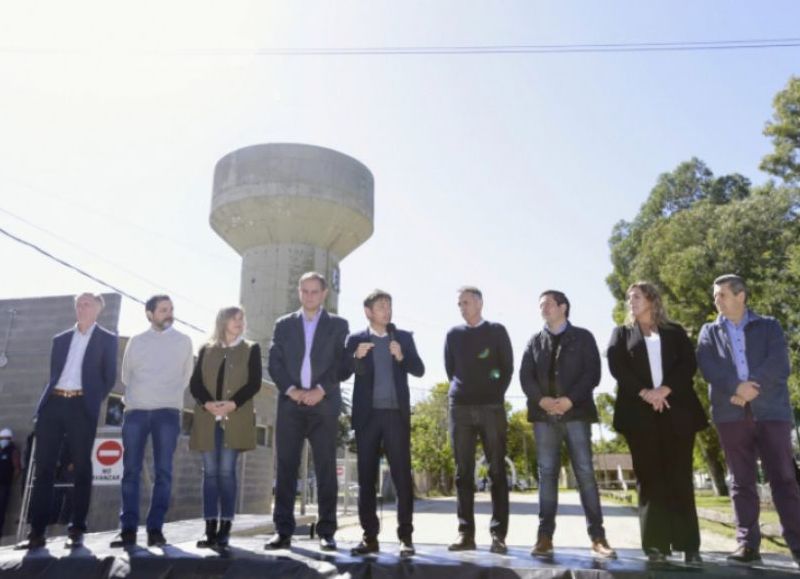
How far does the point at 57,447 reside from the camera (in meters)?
4.43

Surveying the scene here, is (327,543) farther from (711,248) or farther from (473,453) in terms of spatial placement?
(711,248)

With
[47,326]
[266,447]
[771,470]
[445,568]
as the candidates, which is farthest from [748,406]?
[266,447]

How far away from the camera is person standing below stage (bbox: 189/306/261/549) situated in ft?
14.0

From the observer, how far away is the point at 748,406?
13.0 feet

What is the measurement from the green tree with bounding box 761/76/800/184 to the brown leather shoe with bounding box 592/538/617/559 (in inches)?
636

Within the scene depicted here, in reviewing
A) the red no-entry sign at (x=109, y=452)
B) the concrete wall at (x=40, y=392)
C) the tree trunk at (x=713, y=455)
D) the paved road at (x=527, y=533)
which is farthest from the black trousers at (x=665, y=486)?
the tree trunk at (x=713, y=455)

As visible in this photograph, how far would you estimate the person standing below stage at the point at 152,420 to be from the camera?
14.4 ft

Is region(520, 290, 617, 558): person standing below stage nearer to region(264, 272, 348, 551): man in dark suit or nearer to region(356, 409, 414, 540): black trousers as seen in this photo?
region(356, 409, 414, 540): black trousers

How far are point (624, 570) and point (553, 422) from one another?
1.10 m

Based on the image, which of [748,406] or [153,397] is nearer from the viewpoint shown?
[748,406]

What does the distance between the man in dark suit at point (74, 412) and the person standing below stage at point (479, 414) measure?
2.62 metres

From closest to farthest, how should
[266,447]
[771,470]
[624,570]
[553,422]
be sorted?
[624,570], [771,470], [553,422], [266,447]

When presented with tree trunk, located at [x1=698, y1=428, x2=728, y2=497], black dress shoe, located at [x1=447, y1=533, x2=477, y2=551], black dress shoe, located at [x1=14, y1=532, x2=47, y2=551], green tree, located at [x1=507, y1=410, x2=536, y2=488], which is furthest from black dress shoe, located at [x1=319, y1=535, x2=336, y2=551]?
green tree, located at [x1=507, y1=410, x2=536, y2=488]

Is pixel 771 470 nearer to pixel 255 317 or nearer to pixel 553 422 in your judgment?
pixel 553 422
